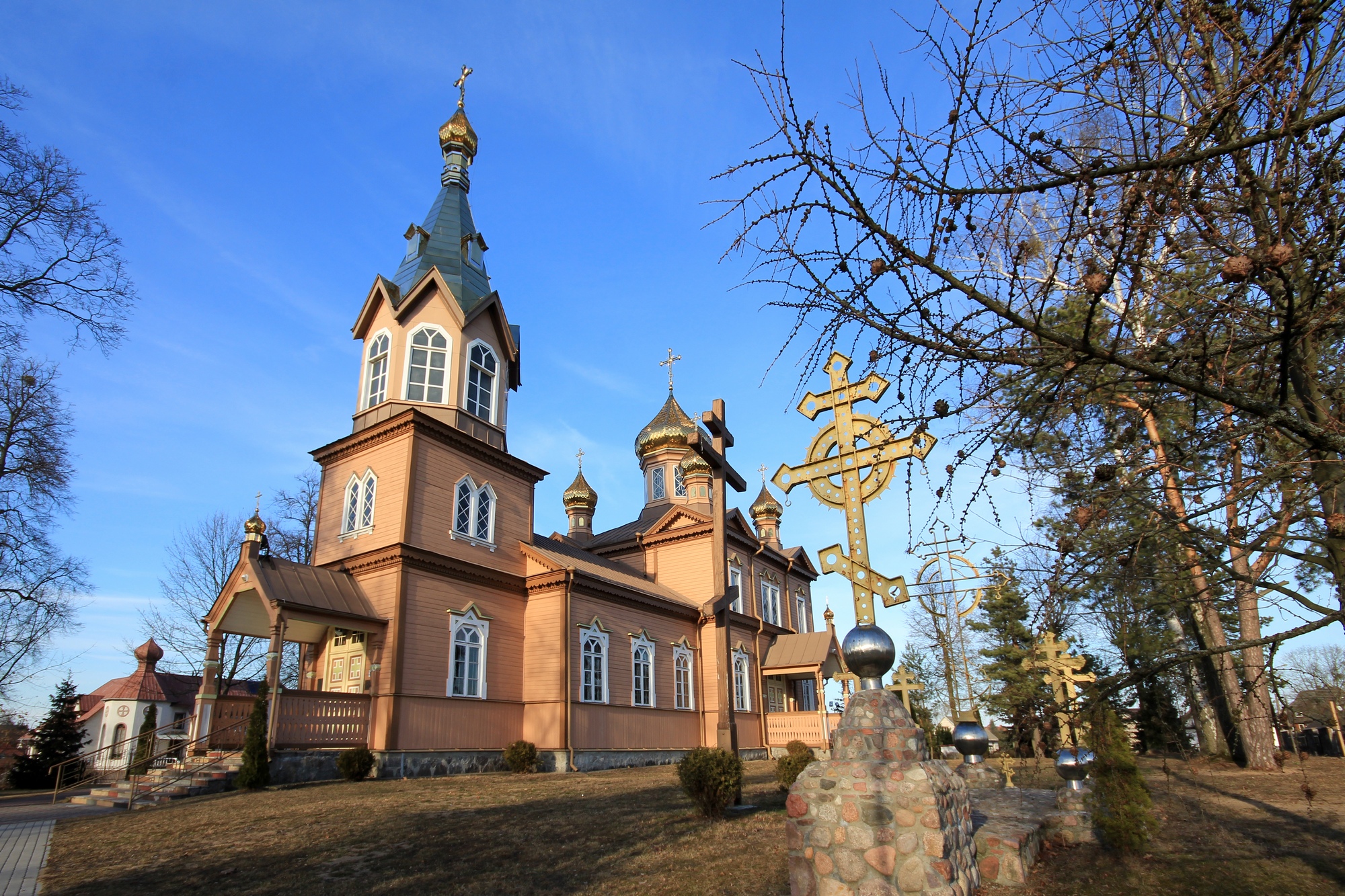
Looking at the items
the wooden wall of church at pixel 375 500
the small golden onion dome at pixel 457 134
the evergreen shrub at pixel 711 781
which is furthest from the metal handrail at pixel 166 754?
the small golden onion dome at pixel 457 134

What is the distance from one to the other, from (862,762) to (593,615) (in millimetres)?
14800

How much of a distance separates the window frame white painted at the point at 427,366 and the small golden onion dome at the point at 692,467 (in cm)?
1142

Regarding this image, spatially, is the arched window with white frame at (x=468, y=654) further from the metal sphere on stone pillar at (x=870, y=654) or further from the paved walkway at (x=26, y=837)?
the metal sphere on stone pillar at (x=870, y=654)

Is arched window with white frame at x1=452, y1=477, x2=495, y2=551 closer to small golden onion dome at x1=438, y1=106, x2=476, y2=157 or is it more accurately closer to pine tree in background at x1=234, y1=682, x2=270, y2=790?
pine tree in background at x1=234, y1=682, x2=270, y2=790

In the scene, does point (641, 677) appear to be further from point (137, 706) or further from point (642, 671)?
point (137, 706)

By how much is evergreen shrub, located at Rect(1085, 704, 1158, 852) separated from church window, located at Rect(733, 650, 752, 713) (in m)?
18.3

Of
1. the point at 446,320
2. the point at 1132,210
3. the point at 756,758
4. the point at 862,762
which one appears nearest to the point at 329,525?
the point at 446,320

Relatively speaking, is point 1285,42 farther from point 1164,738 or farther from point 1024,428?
point 1164,738

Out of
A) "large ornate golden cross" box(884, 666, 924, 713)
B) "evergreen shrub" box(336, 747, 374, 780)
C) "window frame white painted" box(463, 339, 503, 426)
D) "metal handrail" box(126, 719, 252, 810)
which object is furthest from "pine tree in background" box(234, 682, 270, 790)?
"large ornate golden cross" box(884, 666, 924, 713)

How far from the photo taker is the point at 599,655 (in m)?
20.0

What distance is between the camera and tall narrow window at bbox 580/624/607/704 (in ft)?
63.5

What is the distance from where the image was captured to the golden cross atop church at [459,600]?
1498cm

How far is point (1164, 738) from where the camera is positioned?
3705 mm

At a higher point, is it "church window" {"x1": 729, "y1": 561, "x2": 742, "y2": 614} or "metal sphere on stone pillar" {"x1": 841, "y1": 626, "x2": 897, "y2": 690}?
"church window" {"x1": 729, "y1": 561, "x2": 742, "y2": 614}
